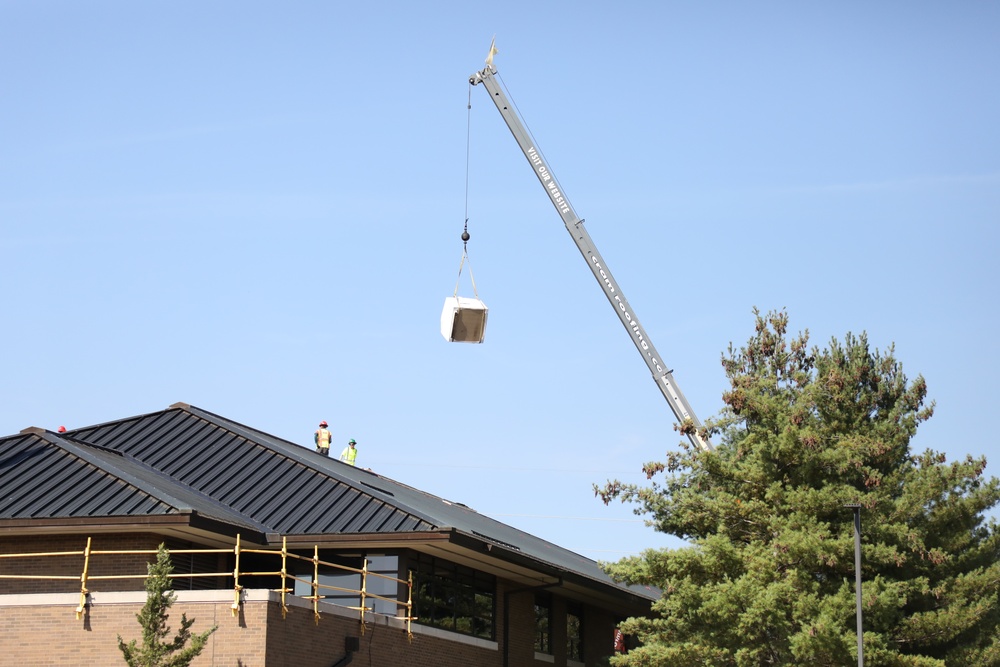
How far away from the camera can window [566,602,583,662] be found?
36.1 meters

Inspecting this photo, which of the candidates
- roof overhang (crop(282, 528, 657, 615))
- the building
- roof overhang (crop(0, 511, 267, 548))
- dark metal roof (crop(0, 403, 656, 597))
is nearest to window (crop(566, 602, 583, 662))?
roof overhang (crop(282, 528, 657, 615))

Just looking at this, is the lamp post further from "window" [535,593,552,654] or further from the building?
"window" [535,593,552,654]

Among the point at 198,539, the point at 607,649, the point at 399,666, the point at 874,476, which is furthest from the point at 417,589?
the point at 607,649

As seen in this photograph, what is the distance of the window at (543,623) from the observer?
3384cm

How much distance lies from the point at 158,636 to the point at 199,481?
8.16 m

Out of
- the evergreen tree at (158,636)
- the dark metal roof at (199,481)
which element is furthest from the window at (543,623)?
the evergreen tree at (158,636)

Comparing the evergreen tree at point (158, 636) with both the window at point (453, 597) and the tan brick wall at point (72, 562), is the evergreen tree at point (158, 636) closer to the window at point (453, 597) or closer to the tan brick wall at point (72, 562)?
the tan brick wall at point (72, 562)

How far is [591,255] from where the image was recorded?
131 ft

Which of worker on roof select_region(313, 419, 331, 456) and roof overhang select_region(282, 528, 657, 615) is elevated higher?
worker on roof select_region(313, 419, 331, 456)

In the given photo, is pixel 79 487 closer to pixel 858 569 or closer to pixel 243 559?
pixel 243 559

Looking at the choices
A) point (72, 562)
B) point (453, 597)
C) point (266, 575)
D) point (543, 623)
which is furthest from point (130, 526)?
point (543, 623)

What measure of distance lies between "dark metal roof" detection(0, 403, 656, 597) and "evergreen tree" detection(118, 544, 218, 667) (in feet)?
10.2

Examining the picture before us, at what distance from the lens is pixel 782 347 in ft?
115

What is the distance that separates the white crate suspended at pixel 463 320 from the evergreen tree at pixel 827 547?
20.6ft
